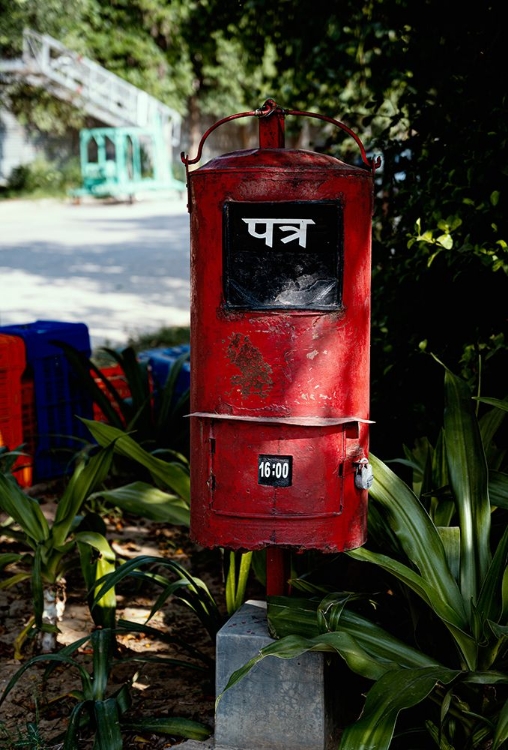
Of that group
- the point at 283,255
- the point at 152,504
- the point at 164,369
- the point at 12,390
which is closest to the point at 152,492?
the point at 152,504

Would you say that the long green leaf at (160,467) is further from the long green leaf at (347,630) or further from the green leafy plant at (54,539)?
the long green leaf at (347,630)

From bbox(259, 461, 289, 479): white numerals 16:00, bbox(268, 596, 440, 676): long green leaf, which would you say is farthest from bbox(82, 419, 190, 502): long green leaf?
bbox(259, 461, 289, 479): white numerals 16:00

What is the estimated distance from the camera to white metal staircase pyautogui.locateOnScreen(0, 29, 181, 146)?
85.5ft

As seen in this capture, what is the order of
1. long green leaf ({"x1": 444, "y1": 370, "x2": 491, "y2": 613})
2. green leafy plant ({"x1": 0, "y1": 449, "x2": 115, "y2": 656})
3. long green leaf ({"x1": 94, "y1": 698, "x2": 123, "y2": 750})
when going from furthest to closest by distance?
green leafy plant ({"x1": 0, "y1": 449, "x2": 115, "y2": 656}), long green leaf ({"x1": 444, "y1": 370, "x2": 491, "y2": 613}), long green leaf ({"x1": 94, "y1": 698, "x2": 123, "y2": 750})

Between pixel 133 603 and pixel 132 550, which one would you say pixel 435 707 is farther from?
pixel 132 550

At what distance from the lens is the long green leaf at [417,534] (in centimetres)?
272

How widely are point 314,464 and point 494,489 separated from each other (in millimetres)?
750

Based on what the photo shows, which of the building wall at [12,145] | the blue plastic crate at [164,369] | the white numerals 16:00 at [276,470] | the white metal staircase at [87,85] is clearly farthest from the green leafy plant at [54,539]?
the building wall at [12,145]

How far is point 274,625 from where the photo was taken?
9.09 ft

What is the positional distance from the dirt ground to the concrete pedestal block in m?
0.16

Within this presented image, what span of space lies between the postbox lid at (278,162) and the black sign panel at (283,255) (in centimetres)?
10

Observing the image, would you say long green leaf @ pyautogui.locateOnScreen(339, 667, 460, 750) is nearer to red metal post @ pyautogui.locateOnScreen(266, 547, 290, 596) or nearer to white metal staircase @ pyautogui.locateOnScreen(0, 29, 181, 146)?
red metal post @ pyautogui.locateOnScreen(266, 547, 290, 596)

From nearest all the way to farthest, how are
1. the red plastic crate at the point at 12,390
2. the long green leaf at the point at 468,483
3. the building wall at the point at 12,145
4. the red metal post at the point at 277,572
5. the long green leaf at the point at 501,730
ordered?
the long green leaf at the point at 501,730
the long green leaf at the point at 468,483
the red metal post at the point at 277,572
the red plastic crate at the point at 12,390
the building wall at the point at 12,145

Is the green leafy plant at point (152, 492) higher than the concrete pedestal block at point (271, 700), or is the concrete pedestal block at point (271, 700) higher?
the green leafy plant at point (152, 492)
